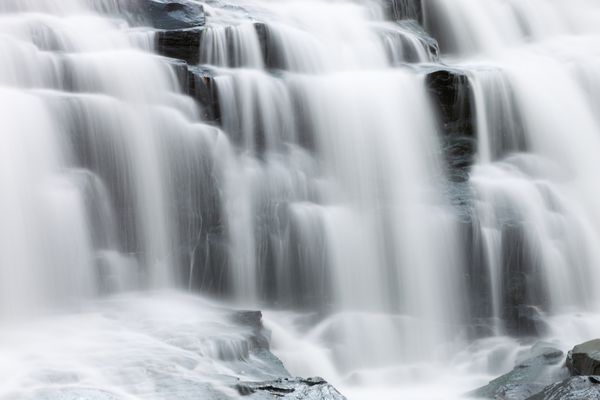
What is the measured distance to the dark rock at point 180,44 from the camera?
11.4 metres

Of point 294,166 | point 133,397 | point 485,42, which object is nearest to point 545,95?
point 485,42

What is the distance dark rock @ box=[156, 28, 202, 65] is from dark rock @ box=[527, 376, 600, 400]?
22.8 ft

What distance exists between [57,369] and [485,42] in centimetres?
1199

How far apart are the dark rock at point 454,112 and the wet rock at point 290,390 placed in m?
6.12

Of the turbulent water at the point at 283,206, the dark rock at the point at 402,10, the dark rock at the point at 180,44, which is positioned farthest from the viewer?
the dark rock at the point at 402,10

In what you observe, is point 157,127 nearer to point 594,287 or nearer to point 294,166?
point 294,166

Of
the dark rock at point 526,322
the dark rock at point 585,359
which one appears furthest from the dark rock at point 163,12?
the dark rock at point 585,359

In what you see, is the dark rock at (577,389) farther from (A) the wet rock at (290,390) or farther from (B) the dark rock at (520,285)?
(B) the dark rock at (520,285)

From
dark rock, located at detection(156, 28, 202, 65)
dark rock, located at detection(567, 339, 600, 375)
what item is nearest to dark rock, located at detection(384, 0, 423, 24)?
dark rock, located at detection(156, 28, 202, 65)

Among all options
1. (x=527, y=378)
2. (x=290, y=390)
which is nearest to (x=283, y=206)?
Answer: (x=527, y=378)

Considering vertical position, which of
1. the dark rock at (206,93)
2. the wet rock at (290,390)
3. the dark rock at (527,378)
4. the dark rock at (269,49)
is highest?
the dark rock at (269,49)

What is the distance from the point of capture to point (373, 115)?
1136 cm

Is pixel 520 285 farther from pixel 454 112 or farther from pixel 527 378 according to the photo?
pixel 454 112

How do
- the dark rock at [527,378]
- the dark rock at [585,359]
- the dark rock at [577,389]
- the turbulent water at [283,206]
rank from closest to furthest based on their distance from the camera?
the dark rock at [577,389] → the dark rock at [585,359] → the dark rock at [527,378] → the turbulent water at [283,206]
